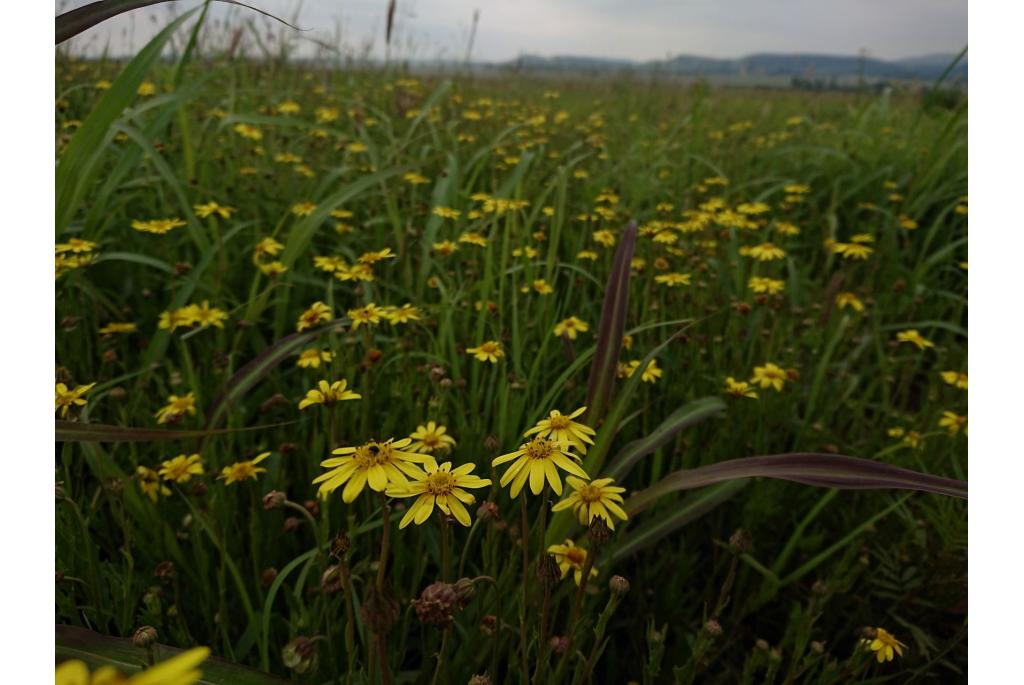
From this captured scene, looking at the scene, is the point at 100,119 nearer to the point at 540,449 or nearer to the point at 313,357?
the point at 313,357

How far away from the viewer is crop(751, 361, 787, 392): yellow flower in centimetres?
128

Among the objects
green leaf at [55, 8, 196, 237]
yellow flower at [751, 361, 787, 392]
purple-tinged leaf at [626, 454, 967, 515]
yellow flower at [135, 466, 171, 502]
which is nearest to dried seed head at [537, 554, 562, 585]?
purple-tinged leaf at [626, 454, 967, 515]

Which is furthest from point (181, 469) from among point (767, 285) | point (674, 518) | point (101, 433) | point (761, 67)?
point (761, 67)

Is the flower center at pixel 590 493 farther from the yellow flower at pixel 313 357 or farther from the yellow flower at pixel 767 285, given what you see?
the yellow flower at pixel 767 285

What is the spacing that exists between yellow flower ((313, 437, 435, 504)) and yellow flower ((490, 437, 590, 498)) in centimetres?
8

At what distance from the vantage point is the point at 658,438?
3.22 feet

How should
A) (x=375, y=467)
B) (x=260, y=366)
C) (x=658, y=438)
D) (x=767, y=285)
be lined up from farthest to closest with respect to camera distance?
(x=767, y=285) → (x=260, y=366) → (x=658, y=438) → (x=375, y=467)

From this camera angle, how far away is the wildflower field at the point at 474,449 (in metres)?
0.71

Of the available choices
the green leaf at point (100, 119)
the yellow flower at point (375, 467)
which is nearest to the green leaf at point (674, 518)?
the yellow flower at point (375, 467)

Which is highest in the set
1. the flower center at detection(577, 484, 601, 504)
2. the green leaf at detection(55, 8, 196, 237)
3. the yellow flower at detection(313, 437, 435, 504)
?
the green leaf at detection(55, 8, 196, 237)

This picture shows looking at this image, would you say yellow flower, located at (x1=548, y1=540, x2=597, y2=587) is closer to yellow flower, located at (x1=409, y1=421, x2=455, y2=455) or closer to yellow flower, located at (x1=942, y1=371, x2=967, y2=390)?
yellow flower, located at (x1=409, y1=421, x2=455, y2=455)

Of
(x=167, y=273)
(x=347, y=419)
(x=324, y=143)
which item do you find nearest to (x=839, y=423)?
(x=347, y=419)

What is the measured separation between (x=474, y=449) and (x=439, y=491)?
43 centimetres

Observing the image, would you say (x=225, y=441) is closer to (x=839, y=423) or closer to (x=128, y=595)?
(x=128, y=595)
